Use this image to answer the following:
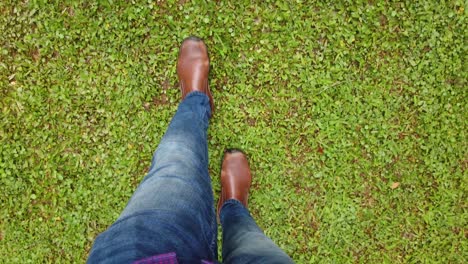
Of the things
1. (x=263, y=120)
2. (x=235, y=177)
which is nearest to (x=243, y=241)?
(x=235, y=177)

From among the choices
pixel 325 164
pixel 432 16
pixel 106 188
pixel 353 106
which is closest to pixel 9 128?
pixel 106 188

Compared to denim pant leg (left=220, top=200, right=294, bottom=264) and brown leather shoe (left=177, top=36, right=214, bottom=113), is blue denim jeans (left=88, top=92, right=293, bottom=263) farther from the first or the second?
brown leather shoe (left=177, top=36, right=214, bottom=113)

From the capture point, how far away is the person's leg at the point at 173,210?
72.9 inches

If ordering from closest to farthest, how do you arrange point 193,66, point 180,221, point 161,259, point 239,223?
point 161,259
point 180,221
point 239,223
point 193,66

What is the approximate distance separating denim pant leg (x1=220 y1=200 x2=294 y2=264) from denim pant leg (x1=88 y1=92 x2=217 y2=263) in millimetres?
144

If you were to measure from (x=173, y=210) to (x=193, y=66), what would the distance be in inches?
61.8

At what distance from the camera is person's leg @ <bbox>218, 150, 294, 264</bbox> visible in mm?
2150

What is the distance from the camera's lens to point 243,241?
7.93 feet

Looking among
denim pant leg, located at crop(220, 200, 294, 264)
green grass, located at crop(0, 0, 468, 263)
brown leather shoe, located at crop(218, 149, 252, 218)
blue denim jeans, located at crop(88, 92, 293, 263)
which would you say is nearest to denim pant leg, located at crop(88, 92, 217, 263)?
blue denim jeans, located at crop(88, 92, 293, 263)

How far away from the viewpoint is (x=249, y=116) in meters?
3.44

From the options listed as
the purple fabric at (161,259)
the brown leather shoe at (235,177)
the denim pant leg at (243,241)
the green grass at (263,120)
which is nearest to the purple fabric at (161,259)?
the purple fabric at (161,259)

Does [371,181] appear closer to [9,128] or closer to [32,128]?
[32,128]

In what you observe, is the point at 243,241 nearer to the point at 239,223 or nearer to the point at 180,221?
the point at 239,223

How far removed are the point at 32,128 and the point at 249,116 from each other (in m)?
2.01
